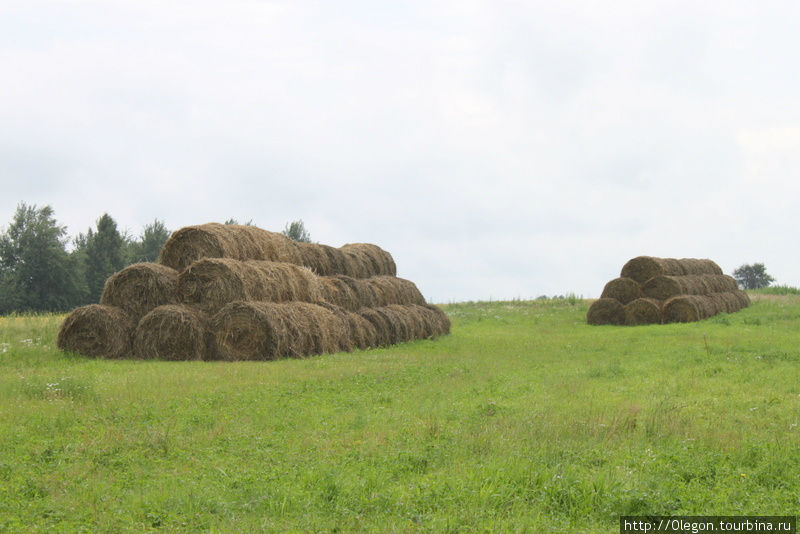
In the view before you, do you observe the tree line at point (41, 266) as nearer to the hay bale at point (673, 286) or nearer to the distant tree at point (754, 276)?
the hay bale at point (673, 286)

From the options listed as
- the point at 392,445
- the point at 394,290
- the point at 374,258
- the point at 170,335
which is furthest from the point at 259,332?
the point at 374,258

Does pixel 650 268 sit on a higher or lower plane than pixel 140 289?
higher

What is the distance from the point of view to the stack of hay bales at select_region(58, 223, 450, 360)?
711 inches

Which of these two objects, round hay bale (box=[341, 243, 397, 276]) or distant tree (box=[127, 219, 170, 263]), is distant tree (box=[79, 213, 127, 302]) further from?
round hay bale (box=[341, 243, 397, 276])

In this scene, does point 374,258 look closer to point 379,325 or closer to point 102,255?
point 379,325

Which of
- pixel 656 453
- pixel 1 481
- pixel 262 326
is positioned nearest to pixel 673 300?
pixel 262 326

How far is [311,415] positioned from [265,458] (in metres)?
2.30

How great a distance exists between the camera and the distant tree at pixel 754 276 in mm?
66875

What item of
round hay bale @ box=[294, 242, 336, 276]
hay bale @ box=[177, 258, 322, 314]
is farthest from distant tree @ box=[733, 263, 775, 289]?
hay bale @ box=[177, 258, 322, 314]

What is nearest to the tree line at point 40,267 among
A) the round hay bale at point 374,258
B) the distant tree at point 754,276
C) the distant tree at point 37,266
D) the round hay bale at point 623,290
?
the distant tree at point 37,266

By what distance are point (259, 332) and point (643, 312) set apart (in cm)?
2076

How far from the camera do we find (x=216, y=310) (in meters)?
18.8

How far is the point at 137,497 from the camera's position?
6840 mm

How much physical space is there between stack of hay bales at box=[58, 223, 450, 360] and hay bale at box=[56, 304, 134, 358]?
3cm
